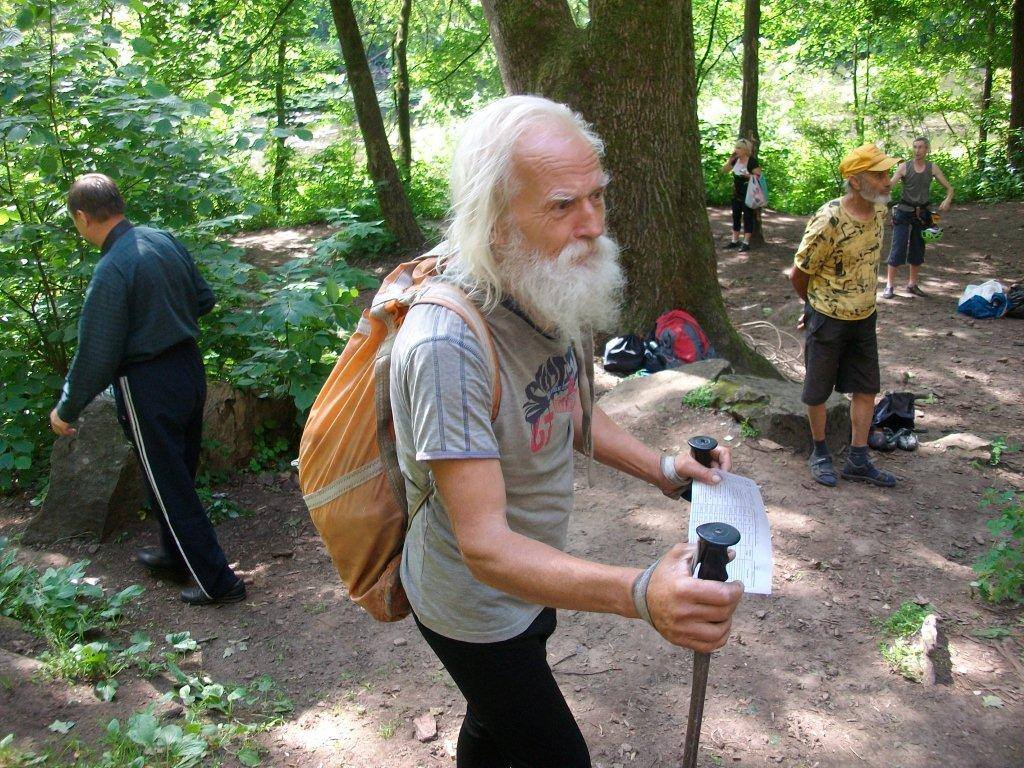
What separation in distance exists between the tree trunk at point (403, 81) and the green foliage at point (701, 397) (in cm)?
1100

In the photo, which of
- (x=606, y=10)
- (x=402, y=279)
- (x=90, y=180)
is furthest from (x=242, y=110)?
(x=402, y=279)

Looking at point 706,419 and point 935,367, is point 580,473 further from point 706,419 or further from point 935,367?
point 935,367

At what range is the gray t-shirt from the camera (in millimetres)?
1482

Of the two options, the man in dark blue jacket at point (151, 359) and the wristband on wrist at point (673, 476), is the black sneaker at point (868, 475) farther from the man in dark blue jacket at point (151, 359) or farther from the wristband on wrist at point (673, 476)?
the man in dark blue jacket at point (151, 359)

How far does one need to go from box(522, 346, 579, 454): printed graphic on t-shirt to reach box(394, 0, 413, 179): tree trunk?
1420 centimetres

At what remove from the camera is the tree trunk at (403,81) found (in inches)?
591

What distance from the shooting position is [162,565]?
4.37m

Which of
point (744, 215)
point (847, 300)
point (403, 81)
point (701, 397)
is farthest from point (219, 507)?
point (403, 81)

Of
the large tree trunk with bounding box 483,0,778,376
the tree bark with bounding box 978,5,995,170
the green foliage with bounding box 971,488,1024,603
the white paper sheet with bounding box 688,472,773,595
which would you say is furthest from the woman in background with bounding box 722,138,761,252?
the white paper sheet with bounding box 688,472,773,595

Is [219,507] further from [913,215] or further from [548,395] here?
[913,215]

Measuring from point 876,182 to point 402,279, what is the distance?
12.0 feet

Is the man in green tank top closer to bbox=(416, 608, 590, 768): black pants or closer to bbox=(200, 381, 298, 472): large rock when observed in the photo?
bbox=(200, 381, 298, 472): large rock

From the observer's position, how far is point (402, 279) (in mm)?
1832

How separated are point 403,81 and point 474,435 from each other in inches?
615
